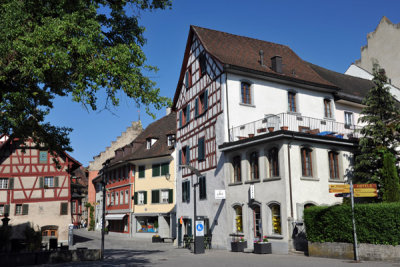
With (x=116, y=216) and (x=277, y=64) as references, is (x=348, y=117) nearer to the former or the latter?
(x=277, y=64)

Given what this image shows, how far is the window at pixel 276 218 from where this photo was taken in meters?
21.3

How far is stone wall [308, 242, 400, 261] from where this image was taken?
15.8m

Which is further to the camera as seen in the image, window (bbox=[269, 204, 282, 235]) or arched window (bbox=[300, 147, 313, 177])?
arched window (bbox=[300, 147, 313, 177])

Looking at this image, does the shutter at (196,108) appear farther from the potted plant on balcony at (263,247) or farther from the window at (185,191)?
the potted plant on balcony at (263,247)

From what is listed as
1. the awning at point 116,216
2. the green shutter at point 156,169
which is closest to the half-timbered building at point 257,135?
the green shutter at point 156,169

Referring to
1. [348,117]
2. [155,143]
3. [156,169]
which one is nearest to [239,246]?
[348,117]

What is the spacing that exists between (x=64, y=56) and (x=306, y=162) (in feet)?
45.1

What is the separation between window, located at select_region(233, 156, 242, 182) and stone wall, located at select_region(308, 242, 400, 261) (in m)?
6.70

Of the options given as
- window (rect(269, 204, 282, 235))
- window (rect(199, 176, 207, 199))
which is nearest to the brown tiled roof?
window (rect(199, 176, 207, 199))

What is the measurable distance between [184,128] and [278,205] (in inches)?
501

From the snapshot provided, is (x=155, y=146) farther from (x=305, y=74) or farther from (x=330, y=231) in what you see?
(x=330, y=231)

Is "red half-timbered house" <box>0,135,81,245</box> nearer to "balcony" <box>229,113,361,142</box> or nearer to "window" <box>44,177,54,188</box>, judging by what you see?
"window" <box>44,177,54,188</box>

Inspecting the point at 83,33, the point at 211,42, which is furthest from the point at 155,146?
the point at 83,33

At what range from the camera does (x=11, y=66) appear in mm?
12680
